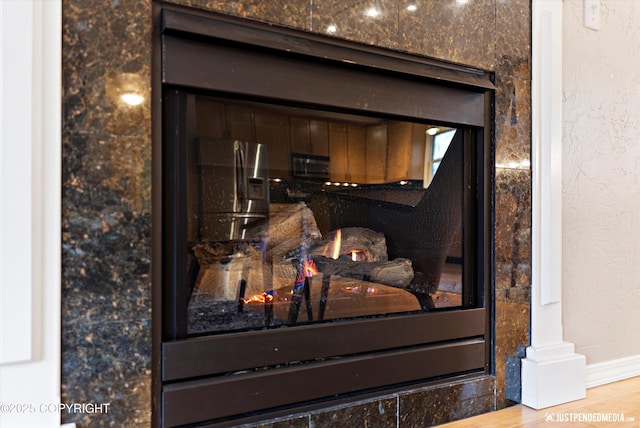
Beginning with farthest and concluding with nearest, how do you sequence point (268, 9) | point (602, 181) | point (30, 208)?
point (602, 181), point (268, 9), point (30, 208)

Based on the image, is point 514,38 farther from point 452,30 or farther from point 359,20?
point 359,20

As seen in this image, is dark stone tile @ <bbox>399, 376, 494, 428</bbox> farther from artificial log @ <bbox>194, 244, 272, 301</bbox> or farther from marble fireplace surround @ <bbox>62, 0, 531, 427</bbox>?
artificial log @ <bbox>194, 244, 272, 301</bbox>

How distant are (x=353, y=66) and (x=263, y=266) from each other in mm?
638

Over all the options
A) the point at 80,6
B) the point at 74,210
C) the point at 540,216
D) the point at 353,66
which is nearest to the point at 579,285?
the point at 540,216

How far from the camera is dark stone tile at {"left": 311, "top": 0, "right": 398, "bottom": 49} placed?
1.28 m

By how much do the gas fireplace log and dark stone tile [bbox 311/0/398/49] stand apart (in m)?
0.67

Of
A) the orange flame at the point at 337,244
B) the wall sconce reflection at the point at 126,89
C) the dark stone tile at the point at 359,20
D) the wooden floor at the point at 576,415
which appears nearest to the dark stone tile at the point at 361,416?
the wooden floor at the point at 576,415

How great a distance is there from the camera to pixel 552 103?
165cm

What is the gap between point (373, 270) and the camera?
1.49 meters

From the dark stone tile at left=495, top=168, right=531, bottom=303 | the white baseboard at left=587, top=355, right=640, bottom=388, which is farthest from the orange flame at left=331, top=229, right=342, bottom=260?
the white baseboard at left=587, top=355, right=640, bottom=388

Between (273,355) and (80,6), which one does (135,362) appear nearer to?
(273,355)

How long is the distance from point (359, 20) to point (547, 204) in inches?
36.7

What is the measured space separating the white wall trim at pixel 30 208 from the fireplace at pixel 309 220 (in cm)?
22

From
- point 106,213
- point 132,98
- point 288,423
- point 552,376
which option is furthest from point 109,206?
point 552,376
